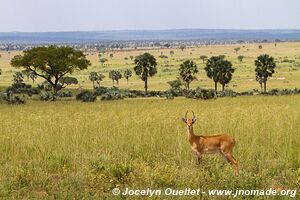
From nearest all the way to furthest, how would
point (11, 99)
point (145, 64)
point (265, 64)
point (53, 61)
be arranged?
point (11, 99) < point (53, 61) < point (145, 64) < point (265, 64)

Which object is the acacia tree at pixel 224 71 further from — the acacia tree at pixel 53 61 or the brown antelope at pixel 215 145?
the brown antelope at pixel 215 145

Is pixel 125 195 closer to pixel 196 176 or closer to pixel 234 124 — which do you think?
pixel 196 176

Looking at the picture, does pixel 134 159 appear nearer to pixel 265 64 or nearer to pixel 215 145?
pixel 215 145

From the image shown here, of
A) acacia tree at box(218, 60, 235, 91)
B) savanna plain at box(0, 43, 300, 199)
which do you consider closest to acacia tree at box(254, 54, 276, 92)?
acacia tree at box(218, 60, 235, 91)

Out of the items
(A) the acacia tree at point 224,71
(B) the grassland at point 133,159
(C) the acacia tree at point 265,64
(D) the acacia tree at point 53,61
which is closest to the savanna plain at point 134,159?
(B) the grassland at point 133,159

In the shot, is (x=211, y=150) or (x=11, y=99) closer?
(x=211, y=150)

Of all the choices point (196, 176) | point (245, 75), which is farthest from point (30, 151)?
point (245, 75)

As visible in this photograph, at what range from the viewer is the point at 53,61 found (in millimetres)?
64938

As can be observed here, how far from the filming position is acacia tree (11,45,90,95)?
213 ft

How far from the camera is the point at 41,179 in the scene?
10156mm

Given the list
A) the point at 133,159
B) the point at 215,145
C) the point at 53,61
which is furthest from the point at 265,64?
the point at 215,145

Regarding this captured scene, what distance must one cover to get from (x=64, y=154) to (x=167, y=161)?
2.70m

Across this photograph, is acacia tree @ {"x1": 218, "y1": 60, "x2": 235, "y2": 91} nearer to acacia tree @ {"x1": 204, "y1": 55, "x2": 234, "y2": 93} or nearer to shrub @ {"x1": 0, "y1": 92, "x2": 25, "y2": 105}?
acacia tree @ {"x1": 204, "y1": 55, "x2": 234, "y2": 93}

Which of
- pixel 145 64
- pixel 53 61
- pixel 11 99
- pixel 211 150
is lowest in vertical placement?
pixel 145 64
